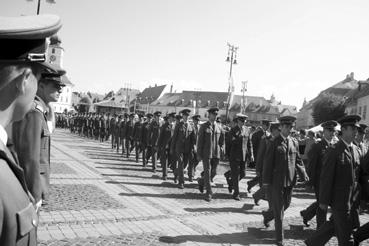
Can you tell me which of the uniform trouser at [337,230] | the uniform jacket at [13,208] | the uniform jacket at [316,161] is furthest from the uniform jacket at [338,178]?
the uniform jacket at [13,208]

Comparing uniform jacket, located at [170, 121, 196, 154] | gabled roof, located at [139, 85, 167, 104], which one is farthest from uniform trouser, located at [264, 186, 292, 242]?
gabled roof, located at [139, 85, 167, 104]

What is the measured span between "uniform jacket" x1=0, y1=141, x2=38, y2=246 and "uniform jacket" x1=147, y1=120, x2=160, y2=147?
1316 centimetres

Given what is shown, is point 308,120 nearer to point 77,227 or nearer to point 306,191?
point 306,191

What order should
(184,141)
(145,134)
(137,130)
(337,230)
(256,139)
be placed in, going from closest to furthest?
(337,230) < (184,141) < (256,139) < (145,134) < (137,130)

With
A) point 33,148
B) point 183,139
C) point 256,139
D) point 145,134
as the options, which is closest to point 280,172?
point 33,148

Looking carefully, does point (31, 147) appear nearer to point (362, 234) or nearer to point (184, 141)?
point (362, 234)

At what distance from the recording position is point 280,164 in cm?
657

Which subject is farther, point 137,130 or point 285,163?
point 137,130

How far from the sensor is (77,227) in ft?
19.9

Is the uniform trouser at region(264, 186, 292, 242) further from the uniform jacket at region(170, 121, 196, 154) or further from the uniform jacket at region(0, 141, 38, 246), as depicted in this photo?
the uniform jacket at region(170, 121, 196, 154)

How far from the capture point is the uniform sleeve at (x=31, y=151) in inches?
138

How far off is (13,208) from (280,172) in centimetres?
570

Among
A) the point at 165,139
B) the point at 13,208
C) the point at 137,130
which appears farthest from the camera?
the point at 137,130

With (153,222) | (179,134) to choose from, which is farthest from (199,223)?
(179,134)
